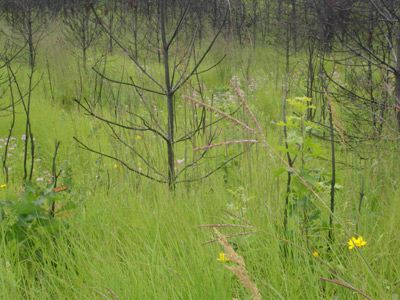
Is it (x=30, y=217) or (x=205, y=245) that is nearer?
(x=205, y=245)

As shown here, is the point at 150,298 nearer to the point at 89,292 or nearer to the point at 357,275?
the point at 89,292

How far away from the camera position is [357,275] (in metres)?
1.47

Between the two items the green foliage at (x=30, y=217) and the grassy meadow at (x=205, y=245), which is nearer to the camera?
the grassy meadow at (x=205, y=245)

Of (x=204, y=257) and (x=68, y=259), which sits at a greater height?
(x=204, y=257)

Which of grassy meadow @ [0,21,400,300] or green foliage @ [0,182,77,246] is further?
green foliage @ [0,182,77,246]

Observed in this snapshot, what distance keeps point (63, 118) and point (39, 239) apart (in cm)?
382

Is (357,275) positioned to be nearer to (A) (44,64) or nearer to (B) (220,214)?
(B) (220,214)

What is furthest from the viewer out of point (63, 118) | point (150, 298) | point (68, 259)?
point (63, 118)

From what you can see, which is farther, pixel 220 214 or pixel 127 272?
pixel 220 214

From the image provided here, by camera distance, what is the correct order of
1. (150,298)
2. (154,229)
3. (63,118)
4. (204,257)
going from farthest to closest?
(63,118) → (154,229) → (204,257) → (150,298)

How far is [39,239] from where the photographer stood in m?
1.96

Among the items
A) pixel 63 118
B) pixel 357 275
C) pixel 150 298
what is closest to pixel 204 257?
pixel 150 298

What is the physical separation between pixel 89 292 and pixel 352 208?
1624 mm

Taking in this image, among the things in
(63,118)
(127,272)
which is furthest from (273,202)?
(63,118)
